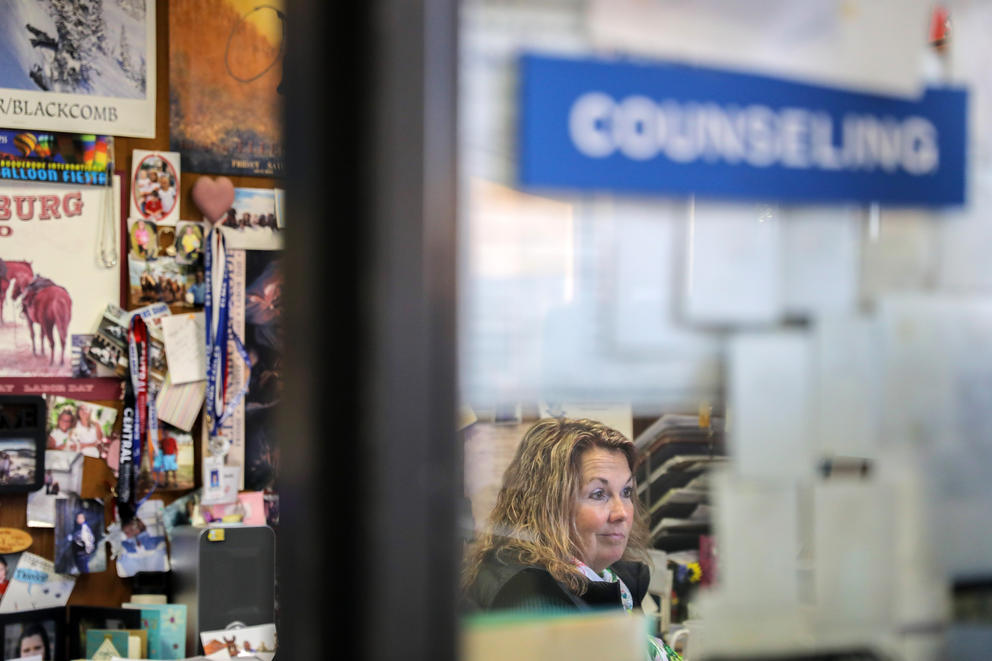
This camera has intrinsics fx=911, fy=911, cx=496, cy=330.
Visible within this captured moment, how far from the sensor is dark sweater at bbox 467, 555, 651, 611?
2.02 feet

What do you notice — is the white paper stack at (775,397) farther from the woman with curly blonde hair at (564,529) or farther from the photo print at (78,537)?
the photo print at (78,537)

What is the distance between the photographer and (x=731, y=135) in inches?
21.0

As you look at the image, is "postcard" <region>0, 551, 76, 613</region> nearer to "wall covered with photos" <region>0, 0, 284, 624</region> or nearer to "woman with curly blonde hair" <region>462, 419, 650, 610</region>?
"wall covered with photos" <region>0, 0, 284, 624</region>

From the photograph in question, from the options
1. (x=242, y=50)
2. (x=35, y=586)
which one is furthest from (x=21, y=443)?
(x=242, y=50)

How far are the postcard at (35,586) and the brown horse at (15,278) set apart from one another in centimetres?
62

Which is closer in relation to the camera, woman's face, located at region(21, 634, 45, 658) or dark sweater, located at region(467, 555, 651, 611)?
dark sweater, located at region(467, 555, 651, 611)

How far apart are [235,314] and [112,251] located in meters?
0.33

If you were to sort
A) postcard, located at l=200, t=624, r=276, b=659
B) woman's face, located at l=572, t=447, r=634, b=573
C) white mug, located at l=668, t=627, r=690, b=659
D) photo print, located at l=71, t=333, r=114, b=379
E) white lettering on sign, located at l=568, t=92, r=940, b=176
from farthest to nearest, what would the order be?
photo print, located at l=71, t=333, r=114, b=379, postcard, located at l=200, t=624, r=276, b=659, woman's face, located at l=572, t=447, r=634, b=573, white mug, located at l=668, t=627, r=690, b=659, white lettering on sign, located at l=568, t=92, r=940, b=176

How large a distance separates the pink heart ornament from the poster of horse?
221mm

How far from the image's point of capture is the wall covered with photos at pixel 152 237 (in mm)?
2180

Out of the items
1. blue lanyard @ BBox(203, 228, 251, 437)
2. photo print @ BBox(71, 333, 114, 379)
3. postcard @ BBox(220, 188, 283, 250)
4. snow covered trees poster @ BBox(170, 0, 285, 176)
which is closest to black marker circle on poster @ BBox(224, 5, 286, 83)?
snow covered trees poster @ BBox(170, 0, 285, 176)

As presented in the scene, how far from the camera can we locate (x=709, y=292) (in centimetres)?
54

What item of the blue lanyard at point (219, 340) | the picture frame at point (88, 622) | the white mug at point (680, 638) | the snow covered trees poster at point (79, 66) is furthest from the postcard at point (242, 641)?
the white mug at point (680, 638)

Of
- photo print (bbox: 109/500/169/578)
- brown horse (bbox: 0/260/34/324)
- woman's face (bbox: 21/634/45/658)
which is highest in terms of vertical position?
brown horse (bbox: 0/260/34/324)
